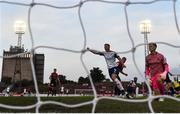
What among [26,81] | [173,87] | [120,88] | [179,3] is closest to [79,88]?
[26,81]

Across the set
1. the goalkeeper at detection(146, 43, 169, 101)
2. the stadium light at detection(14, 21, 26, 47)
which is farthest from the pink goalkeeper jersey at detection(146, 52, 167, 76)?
the stadium light at detection(14, 21, 26, 47)

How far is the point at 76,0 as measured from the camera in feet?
17.4

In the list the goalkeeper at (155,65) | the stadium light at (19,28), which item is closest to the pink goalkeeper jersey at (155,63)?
the goalkeeper at (155,65)

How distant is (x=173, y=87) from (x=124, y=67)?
3.64 m

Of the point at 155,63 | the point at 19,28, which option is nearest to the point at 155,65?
the point at 155,63

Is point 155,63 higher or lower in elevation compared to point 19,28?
lower

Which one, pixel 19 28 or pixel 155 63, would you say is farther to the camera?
pixel 19 28

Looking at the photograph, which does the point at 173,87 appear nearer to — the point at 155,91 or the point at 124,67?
the point at 124,67

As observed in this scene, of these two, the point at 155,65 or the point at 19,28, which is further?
the point at 19,28

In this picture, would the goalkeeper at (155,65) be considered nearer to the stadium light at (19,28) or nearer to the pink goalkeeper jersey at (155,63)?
the pink goalkeeper jersey at (155,63)

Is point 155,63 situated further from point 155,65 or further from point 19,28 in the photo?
point 19,28

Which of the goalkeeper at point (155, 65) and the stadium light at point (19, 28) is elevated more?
the stadium light at point (19, 28)

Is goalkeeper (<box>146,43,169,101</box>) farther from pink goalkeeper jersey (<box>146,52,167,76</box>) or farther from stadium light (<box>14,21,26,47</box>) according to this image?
stadium light (<box>14,21,26,47</box>)

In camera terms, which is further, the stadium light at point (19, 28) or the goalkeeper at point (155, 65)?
the stadium light at point (19, 28)
